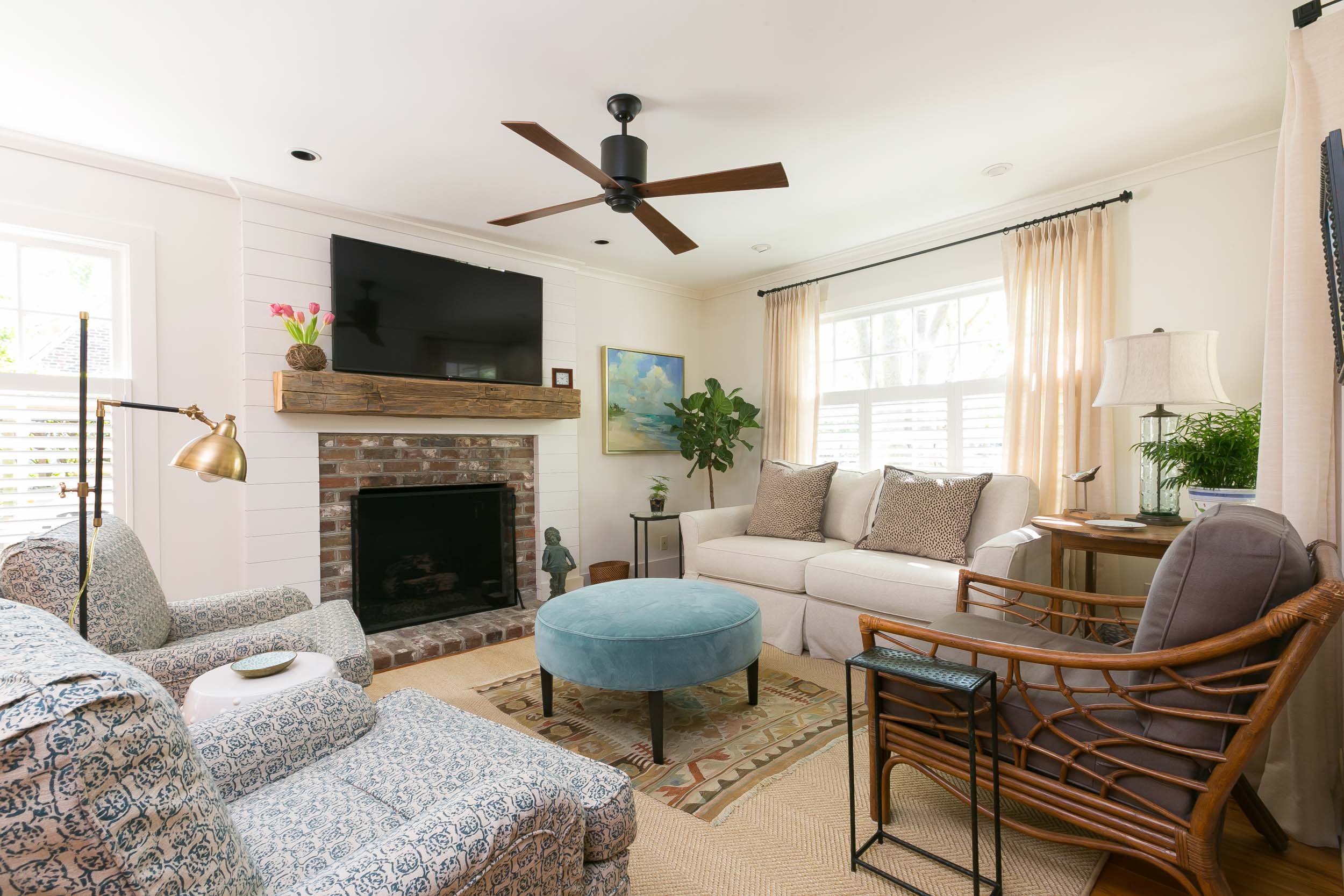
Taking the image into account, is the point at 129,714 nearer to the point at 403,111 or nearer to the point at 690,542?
the point at 403,111

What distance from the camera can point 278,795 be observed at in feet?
4.13

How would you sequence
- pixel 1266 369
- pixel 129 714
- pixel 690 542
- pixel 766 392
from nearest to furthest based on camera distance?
pixel 129 714, pixel 1266 369, pixel 690 542, pixel 766 392

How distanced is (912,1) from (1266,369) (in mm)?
1566

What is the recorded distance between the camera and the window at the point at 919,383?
3.85m

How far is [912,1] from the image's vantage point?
197cm

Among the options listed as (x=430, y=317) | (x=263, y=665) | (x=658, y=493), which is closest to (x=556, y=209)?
(x=430, y=317)

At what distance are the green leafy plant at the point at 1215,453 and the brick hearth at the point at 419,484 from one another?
3.38 metres

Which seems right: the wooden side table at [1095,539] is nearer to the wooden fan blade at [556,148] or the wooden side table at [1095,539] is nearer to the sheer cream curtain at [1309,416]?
the sheer cream curtain at [1309,416]

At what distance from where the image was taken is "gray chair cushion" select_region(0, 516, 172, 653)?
1.61 m

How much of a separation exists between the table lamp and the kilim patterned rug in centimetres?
166

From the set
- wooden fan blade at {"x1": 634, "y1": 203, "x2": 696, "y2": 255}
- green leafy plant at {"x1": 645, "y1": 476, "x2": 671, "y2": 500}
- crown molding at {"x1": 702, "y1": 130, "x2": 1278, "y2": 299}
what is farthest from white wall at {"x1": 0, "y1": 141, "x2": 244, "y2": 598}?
crown molding at {"x1": 702, "y1": 130, "x2": 1278, "y2": 299}

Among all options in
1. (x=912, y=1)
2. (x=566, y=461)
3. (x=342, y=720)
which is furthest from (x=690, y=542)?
(x=912, y=1)

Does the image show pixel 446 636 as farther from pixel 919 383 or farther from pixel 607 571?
pixel 919 383

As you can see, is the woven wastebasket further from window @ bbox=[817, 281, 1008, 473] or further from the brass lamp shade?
the brass lamp shade
